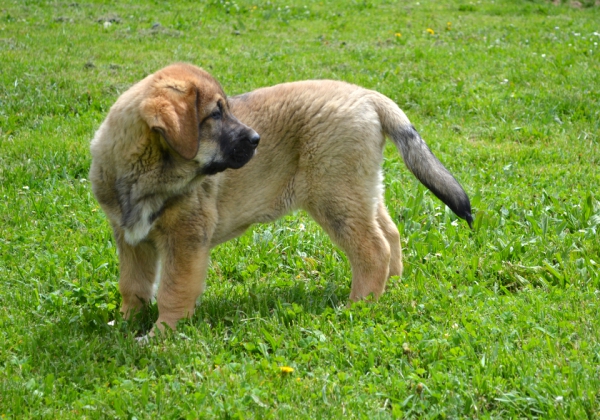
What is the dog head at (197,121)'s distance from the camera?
372cm

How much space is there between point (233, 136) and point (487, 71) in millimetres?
6323

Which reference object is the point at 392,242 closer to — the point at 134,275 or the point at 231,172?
the point at 231,172

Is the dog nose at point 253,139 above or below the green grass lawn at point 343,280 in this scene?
above

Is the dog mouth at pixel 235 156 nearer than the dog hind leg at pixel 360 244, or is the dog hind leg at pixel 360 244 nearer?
the dog mouth at pixel 235 156

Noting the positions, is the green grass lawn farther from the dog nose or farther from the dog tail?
the dog nose

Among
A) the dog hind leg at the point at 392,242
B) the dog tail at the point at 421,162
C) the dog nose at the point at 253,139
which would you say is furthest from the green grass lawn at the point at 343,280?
the dog nose at the point at 253,139

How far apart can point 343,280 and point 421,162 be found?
40.4 inches

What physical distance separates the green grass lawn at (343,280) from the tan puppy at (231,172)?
306 millimetres

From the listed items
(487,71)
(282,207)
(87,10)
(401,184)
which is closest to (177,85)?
(282,207)

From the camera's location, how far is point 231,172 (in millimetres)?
4477

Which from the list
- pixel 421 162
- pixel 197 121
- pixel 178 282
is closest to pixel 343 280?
pixel 421 162

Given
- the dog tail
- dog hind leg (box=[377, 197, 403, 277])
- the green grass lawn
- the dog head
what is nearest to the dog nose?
the dog head

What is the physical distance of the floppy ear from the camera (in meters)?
3.70

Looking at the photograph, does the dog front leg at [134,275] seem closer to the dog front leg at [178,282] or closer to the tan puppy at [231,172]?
the tan puppy at [231,172]
